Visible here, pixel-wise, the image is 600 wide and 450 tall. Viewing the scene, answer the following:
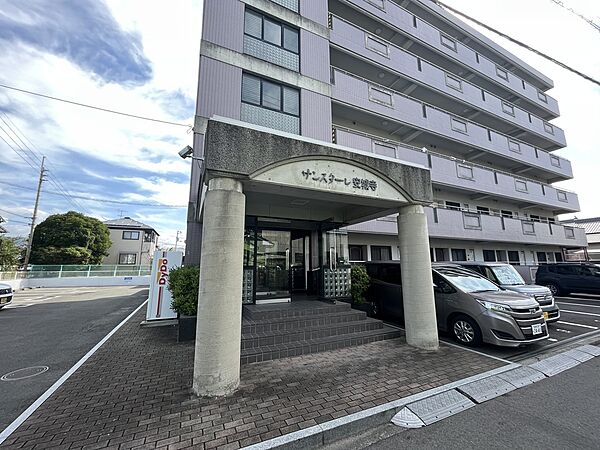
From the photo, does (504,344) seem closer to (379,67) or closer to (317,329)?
(317,329)

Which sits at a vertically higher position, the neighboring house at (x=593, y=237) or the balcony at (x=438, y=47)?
the balcony at (x=438, y=47)

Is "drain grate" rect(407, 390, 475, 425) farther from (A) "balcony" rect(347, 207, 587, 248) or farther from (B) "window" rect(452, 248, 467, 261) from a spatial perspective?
(B) "window" rect(452, 248, 467, 261)

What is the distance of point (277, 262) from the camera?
8.09 m

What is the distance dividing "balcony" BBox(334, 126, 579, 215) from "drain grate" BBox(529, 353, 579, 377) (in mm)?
8409

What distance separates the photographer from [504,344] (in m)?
5.30

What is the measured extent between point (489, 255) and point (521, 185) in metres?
5.43

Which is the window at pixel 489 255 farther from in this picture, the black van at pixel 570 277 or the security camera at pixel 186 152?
the security camera at pixel 186 152

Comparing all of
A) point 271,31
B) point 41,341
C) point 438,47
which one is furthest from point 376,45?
point 41,341

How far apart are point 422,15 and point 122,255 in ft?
130

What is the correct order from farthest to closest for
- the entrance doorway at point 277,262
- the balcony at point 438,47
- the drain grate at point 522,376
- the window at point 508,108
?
the window at point 508,108, the balcony at point 438,47, the entrance doorway at point 277,262, the drain grate at point 522,376

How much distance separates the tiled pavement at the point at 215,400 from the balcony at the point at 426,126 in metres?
10.8

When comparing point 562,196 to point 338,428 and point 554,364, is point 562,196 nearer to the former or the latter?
point 554,364

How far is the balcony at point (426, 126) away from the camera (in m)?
12.2

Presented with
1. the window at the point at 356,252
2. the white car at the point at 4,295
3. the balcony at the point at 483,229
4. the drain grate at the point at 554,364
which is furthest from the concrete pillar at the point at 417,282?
the white car at the point at 4,295
